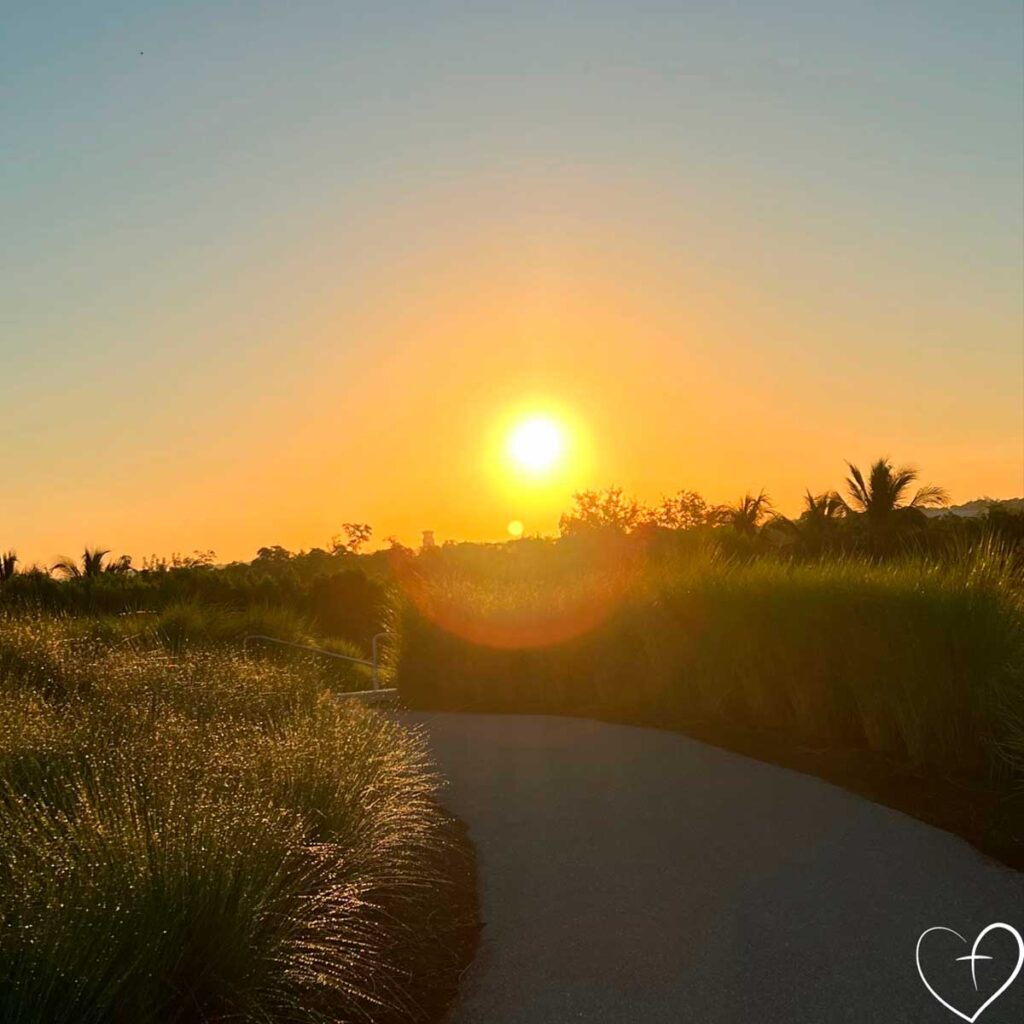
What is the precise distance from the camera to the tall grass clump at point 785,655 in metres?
9.18

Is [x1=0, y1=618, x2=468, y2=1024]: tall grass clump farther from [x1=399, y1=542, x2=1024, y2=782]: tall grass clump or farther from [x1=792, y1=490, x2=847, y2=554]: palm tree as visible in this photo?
[x1=792, y1=490, x2=847, y2=554]: palm tree

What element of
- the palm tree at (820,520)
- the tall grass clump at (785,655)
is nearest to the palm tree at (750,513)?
the palm tree at (820,520)

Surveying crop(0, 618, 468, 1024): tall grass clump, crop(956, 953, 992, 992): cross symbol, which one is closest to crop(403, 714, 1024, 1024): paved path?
crop(956, 953, 992, 992): cross symbol

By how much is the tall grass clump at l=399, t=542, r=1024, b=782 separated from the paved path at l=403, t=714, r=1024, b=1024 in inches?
40.5

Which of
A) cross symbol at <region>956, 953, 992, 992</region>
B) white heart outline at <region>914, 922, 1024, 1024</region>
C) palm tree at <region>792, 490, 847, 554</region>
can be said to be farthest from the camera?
palm tree at <region>792, 490, 847, 554</region>

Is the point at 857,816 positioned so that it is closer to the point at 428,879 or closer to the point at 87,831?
the point at 428,879

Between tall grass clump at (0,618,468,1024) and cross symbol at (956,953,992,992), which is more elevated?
tall grass clump at (0,618,468,1024)

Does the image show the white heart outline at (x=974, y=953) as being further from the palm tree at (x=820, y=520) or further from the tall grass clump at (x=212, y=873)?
the palm tree at (x=820, y=520)

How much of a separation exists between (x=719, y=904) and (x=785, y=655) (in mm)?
5151

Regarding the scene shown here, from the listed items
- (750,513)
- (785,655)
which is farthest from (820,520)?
(785,655)

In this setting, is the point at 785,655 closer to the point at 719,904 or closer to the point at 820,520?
the point at 719,904

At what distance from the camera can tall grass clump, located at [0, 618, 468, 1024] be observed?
13.6 feet

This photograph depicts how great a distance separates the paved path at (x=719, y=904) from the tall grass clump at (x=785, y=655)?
103 cm

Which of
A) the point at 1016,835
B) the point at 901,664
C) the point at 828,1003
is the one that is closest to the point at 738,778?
the point at 901,664
